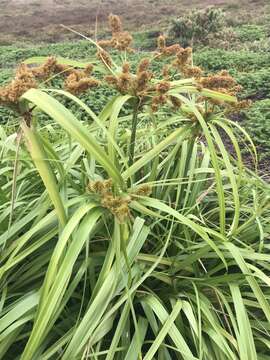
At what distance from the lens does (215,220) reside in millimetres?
2336

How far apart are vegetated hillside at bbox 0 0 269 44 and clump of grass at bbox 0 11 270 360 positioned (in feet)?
46.5

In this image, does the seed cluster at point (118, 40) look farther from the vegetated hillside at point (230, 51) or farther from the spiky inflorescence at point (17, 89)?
the vegetated hillside at point (230, 51)

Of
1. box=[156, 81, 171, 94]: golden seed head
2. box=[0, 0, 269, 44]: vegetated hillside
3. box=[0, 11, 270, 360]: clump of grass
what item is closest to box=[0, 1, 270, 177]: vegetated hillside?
box=[0, 0, 269, 44]: vegetated hillside

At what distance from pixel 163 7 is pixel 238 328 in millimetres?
20353

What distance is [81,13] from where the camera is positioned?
69.6ft

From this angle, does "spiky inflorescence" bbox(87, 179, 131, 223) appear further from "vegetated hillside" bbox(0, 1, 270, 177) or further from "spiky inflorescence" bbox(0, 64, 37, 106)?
"vegetated hillside" bbox(0, 1, 270, 177)

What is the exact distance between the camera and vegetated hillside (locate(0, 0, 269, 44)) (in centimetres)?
1745

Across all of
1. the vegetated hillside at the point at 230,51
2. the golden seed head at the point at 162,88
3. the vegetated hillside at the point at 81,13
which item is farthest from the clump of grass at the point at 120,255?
the vegetated hillside at the point at 81,13

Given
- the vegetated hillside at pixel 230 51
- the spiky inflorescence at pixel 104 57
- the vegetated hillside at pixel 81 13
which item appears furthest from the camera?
the vegetated hillside at pixel 81 13

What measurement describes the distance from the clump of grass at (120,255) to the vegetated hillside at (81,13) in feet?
46.5

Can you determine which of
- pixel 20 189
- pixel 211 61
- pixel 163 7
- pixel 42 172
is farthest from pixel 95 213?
pixel 163 7

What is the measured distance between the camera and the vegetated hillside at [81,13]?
17453 millimetres

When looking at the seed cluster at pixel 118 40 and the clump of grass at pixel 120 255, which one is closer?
the clump of grass at pixel 120 255

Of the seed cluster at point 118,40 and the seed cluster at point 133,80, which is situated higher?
the seed cluster at point 118,40
